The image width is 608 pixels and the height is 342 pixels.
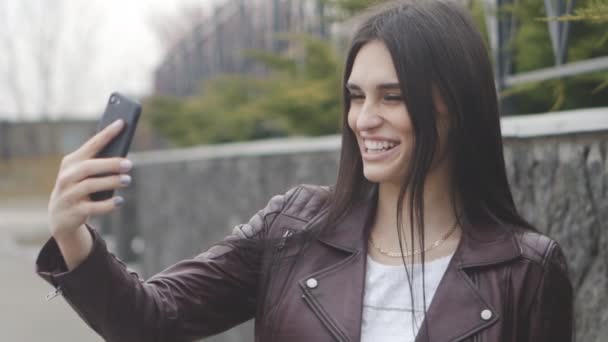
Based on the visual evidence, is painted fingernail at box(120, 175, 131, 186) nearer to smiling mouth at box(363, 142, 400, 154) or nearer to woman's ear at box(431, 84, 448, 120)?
smiling mouth at box(363, 142, 400, 154)

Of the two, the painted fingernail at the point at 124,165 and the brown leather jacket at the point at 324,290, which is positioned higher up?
the painted fingernail at the point at 124,165

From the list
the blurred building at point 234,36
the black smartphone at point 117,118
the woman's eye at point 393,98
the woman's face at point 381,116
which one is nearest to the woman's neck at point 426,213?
the woman's face at point 381,116

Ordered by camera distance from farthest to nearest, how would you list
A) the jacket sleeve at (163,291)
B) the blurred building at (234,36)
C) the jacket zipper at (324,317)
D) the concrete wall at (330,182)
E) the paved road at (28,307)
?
the blurred building at (234,36) < the paved road at (28,307) < the concrete wall at (330,182) < the jacket zipper at (324,317) < the jacket sleeve at (163,291)

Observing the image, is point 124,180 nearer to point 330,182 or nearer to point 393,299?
point 393,299

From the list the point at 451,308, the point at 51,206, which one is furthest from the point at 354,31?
the point at 51,206

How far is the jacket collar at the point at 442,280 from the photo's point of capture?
2031 millimetres

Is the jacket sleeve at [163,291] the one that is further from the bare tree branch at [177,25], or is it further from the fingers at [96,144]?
the bare tree branch at [177,25]

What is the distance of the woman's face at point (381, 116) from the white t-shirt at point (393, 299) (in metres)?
0.22

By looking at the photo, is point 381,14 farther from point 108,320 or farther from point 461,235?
point 108,320

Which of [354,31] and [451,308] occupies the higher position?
[354,31]

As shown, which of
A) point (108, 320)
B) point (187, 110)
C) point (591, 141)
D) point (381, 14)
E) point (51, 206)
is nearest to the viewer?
point (51, 206)

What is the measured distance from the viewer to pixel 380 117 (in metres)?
2.14

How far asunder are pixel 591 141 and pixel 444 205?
2.63ft

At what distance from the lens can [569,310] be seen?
211 centimetres
